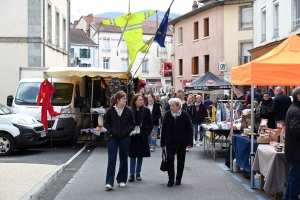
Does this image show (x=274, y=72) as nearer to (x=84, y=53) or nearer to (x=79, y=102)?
(x=79, y=102)

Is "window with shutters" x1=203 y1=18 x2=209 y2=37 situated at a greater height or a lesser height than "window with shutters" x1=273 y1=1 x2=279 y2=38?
greater

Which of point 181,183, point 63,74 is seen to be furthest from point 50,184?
point 63,74

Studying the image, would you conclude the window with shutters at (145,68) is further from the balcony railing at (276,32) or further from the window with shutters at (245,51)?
the balcony railing at (276,32)

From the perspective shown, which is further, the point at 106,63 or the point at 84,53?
the point at 106,63

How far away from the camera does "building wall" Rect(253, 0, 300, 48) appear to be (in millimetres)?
22375

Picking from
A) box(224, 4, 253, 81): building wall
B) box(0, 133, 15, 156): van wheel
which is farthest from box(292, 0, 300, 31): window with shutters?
box(224, 4, 253, 81): building wall

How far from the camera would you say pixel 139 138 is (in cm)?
995

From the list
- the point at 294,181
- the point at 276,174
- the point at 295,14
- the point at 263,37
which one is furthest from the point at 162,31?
the point at 263,37

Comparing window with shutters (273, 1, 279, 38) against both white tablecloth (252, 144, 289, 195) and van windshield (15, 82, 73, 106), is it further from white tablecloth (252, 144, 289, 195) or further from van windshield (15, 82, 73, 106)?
white tablecloth (252, 144, 289, 195)

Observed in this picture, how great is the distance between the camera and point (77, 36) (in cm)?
7081

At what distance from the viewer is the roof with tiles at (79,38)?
229ft

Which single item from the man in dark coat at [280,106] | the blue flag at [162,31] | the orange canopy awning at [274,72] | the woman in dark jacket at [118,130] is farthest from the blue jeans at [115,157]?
the blue flag at [162,31]

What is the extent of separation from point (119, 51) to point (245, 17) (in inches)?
1447

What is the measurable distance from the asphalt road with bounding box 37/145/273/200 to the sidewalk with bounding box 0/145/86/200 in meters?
→ 0.16
